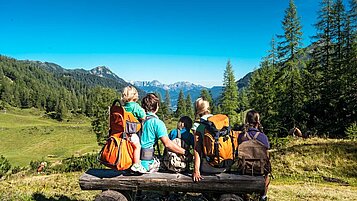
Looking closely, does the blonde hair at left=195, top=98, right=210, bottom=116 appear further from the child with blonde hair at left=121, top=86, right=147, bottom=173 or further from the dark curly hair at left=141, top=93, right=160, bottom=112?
the child with blonde hair at left=121, top=86, right=147, bottom=173

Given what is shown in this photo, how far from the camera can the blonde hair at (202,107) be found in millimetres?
6172

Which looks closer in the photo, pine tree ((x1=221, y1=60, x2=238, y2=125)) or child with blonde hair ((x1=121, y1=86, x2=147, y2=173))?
child with blonde hair ((x1=121, y1=86, x2=147, y2=173))


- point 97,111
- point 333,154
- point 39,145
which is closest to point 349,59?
point 333,154

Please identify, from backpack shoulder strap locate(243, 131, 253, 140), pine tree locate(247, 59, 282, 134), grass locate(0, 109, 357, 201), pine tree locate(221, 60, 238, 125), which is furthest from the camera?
pine tree locate(221, 60, 238, 125)

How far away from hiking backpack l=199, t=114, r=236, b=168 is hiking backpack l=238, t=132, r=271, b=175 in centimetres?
25

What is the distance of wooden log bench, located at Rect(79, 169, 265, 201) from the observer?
5.74 meters

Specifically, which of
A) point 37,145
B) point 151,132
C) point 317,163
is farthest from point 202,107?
point 37,145

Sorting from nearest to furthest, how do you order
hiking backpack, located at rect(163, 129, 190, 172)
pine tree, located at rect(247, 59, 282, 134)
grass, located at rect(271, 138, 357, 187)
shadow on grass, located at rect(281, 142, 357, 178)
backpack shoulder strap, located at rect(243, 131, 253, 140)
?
hiking backpack, located at rect(163, 129, 190, 172) < backpack shoulder strap, located at rect(243, 131, 253, 140) < grass, located at rect(271, 138, 357, 187) < shadow on grass, located at rect(281, 142, 357, 178) < pine tree, located at rect(247, 59, 282, 134)

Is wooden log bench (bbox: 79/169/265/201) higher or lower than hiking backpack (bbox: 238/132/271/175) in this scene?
lower

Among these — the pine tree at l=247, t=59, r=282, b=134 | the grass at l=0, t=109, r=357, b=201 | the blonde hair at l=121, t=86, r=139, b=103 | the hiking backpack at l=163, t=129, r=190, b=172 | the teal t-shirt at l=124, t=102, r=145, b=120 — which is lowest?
the grass at l=0, t=109, r=357, b=201

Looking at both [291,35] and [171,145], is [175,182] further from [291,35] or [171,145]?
[291,35]

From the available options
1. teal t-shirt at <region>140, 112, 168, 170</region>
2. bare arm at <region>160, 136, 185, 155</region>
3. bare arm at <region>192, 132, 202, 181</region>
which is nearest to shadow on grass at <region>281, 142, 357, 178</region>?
bare arm at <region>192, 132, 202, 181</region>

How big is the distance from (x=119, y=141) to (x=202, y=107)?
5.87 feet

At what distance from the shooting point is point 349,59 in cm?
3247
